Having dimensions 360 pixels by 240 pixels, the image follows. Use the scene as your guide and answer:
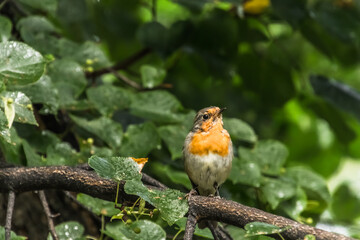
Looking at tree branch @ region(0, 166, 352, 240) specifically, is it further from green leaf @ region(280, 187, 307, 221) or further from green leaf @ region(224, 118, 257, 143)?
green leaf @ region(224, 118, 257, 143)

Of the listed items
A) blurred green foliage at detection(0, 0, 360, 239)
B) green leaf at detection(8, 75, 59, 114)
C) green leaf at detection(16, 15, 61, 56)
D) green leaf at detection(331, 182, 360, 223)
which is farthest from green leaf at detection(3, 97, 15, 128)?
green leaf at detection(331, 182, 360, 223)

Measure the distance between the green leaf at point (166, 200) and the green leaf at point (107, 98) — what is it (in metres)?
1.56

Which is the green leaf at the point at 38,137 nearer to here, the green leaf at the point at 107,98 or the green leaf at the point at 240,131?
the green leaf at the point at 107,98

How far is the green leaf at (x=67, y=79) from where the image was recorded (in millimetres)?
3986

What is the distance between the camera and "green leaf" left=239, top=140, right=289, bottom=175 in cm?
416

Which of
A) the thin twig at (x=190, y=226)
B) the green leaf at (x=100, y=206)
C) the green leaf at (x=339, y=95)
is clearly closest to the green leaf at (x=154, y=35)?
the green leaf at (x=339, y=95)

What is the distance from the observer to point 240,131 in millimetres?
4223

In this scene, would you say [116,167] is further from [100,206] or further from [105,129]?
[105,129]

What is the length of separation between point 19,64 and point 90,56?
1650mm

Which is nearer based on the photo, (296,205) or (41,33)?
(296,205)

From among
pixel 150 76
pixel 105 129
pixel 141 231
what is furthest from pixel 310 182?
pixel 141 231

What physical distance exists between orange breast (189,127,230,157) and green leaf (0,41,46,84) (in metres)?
1.50

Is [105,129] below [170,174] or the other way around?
the other way around

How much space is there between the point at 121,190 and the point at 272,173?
66.0 inches
